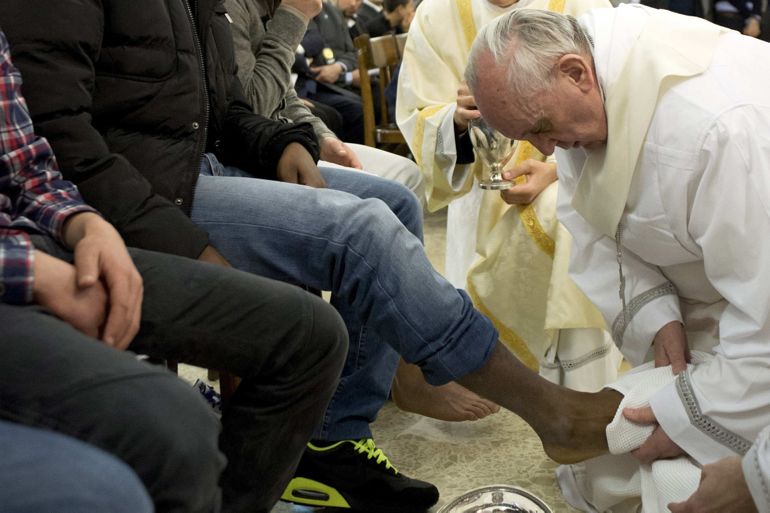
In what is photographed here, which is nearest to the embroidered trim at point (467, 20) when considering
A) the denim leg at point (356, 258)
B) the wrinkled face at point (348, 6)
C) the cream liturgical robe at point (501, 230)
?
the cream liturgical robe at point (501, 230)

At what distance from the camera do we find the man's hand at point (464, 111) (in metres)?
2.64

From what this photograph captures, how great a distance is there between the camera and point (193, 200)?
6.31 ft

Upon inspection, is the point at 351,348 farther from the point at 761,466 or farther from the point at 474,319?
the point at 761,466

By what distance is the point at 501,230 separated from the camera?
2.72 m

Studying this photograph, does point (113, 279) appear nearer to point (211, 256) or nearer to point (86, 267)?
point (86, 267)

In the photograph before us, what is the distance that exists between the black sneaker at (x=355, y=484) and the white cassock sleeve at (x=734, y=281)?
0.60 meters

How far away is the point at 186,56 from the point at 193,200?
0.29m

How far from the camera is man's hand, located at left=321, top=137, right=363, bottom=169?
Result: 104 inches

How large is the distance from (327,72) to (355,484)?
15.4 feet

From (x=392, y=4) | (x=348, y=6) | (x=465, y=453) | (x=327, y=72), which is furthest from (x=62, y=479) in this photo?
(x=348, y=6)

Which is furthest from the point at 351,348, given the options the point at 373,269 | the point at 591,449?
the point at 591,449

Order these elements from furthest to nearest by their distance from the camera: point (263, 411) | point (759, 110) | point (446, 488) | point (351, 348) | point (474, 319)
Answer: point (446, 488), point (351, 348), point (474, 319), point (759, 110), point (263, 411)

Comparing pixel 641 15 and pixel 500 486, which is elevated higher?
pixel 641 15

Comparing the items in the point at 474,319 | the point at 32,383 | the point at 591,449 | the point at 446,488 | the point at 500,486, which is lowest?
the point at 446,488
